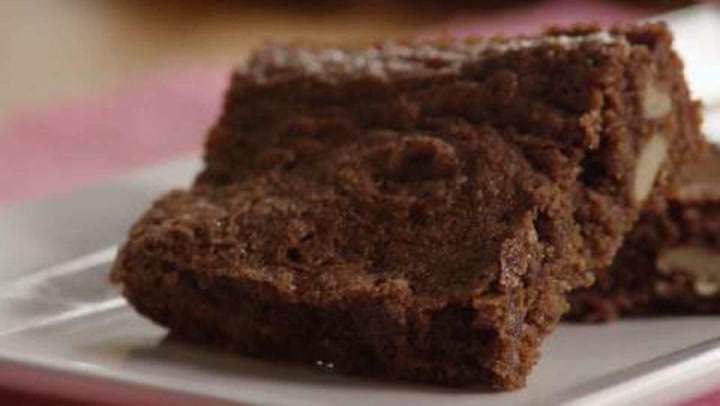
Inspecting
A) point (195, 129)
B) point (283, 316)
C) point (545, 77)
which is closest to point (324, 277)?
point (283, 316)

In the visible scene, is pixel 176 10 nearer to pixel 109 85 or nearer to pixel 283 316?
pixel 109 85

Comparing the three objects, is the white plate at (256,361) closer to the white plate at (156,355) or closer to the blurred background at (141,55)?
the white plate at (156,355)

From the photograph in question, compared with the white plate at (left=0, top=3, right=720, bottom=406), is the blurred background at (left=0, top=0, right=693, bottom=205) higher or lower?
higher

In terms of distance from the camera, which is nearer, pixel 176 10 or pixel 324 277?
pixel 324 277

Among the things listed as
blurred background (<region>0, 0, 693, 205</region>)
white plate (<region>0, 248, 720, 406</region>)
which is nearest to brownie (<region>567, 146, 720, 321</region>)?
white plate (<region>0, 248, 720, 406</region>)

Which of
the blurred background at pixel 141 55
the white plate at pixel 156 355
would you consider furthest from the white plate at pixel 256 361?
the blurred background at pixel 141 55

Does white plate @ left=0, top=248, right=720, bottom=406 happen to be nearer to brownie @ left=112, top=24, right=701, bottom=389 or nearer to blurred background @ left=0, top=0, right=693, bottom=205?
brownie @ left=112, top=24, right=701, bottom=389
